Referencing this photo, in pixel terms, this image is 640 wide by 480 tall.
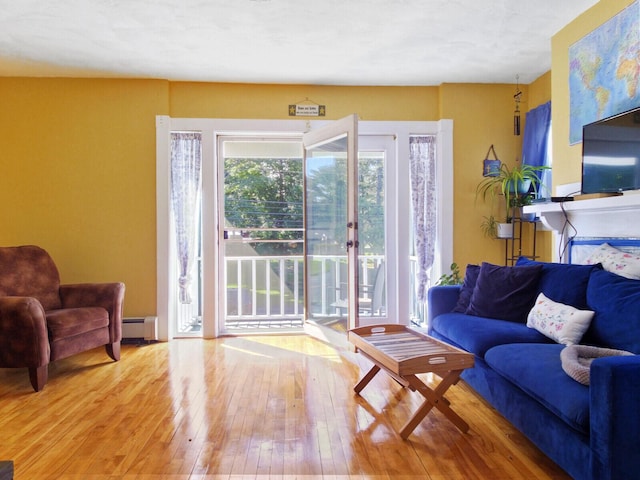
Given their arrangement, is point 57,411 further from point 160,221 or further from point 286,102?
point 286,102

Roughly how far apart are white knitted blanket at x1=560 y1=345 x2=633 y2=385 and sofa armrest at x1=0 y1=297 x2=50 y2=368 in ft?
10.1

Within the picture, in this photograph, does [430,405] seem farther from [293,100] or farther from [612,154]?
[293,100]

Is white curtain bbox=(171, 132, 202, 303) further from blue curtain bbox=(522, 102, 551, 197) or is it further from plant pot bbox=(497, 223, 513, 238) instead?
blue curtain bbox=(522, 102, 551, 197)

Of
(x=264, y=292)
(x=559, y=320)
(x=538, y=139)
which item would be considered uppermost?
(x=538, y=139)

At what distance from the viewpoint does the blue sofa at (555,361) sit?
57.3 inches

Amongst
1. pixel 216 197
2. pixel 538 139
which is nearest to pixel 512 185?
pixel 538 139

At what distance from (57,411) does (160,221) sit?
201 centimetres

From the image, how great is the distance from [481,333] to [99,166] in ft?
12.1

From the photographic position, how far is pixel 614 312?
218 centimetres

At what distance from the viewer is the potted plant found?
396 centimetres

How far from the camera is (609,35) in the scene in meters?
2.77

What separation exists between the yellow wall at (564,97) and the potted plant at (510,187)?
1.61 ft

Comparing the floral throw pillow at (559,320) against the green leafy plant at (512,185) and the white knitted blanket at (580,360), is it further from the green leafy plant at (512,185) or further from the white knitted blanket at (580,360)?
the green leafy plant at (512,185)

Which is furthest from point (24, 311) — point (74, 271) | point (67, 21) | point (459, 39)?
point (459, 39)
